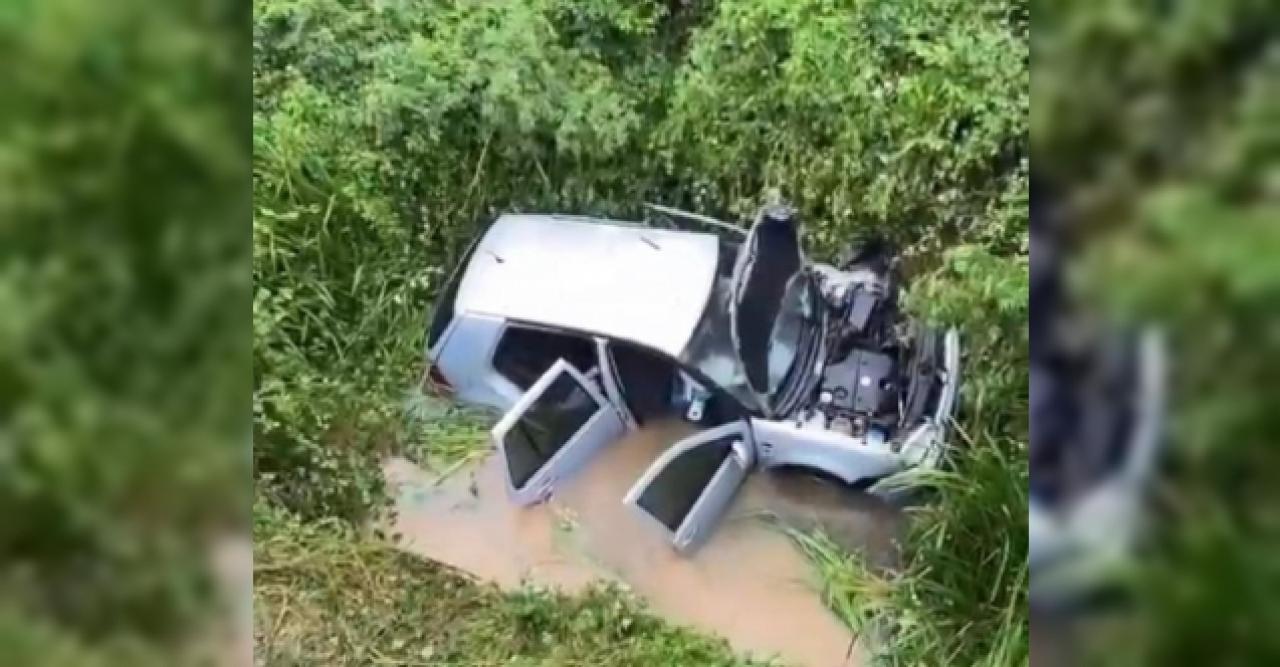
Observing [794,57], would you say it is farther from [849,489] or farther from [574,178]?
[849,489]

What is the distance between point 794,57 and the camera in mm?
1107

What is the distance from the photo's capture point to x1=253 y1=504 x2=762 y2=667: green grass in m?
1.15

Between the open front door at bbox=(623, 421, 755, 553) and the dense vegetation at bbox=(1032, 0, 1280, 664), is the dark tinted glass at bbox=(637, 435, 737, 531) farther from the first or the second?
the dense vegetation at bbox=(1032, 0, 1280, 664)

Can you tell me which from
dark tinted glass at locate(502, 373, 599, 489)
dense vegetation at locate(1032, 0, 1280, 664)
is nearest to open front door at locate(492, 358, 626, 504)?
dark tinted glass at locate(502, 373, 599, 489)

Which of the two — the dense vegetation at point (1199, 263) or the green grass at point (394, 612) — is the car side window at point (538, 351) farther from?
the dense vegetation at point (1199, 263)

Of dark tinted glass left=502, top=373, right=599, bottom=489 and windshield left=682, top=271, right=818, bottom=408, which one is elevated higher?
windshield left=682, top=271, right=818, bottom=408

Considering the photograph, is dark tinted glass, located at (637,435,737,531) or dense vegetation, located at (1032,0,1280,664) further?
dark tinted glass, located at (637,435,737,531)

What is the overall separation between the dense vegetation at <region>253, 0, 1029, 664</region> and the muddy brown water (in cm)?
3

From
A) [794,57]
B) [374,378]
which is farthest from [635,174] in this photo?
[374,378]

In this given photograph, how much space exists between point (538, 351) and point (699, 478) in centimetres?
16

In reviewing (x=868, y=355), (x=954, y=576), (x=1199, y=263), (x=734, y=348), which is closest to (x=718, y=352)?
(x=734, y=348)

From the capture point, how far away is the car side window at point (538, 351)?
1.15 meters

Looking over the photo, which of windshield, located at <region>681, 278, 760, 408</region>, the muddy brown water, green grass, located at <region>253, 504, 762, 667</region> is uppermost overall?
windshield, located at <region>681, 278, 760, 408</region>

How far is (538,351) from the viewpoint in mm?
1149
